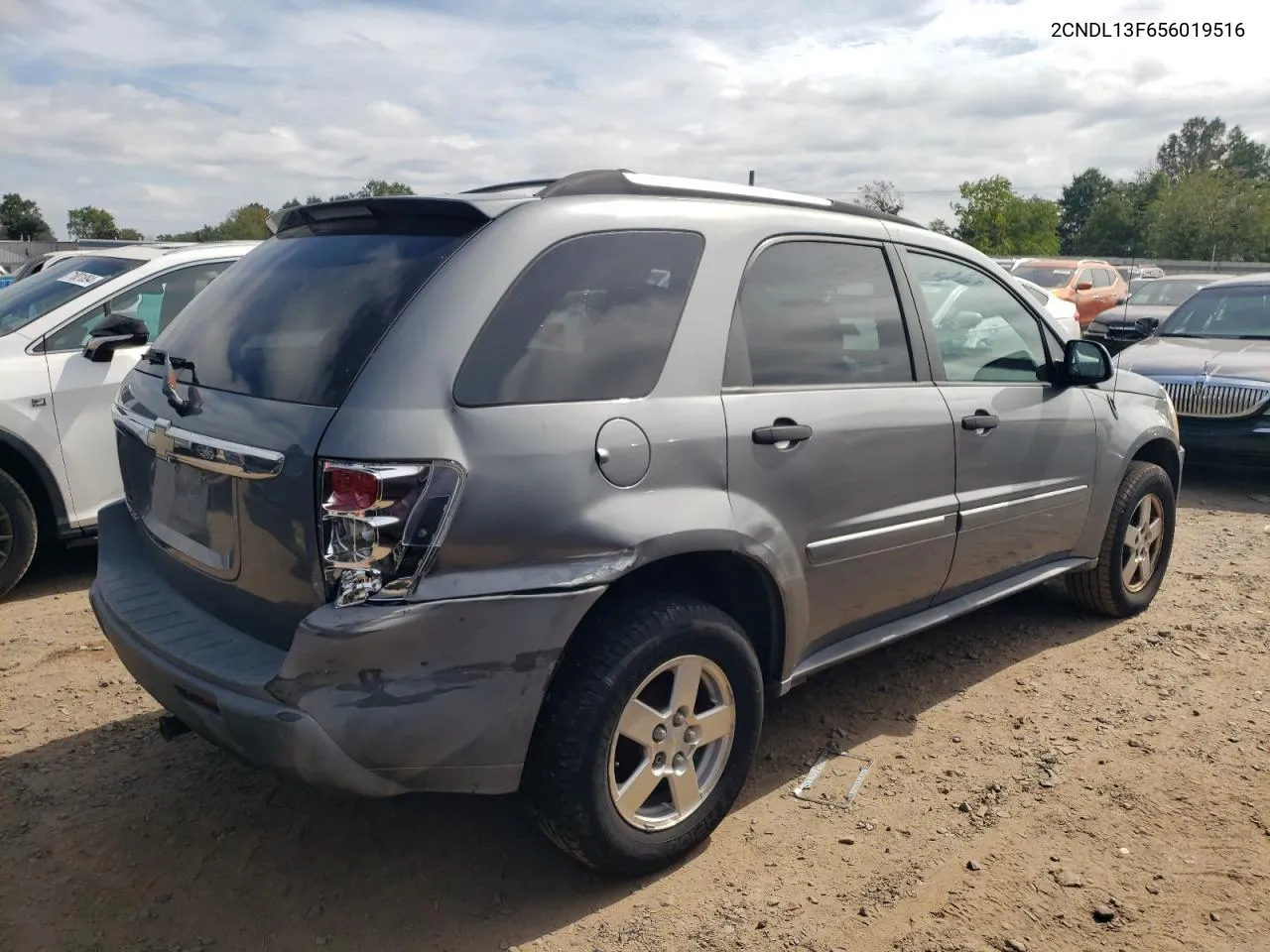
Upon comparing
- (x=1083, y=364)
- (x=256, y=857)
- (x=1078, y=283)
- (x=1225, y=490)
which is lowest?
(x=256, y=857)

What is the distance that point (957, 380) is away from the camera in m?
3.78

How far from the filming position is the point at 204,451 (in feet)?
8.66

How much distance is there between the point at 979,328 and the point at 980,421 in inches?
18.5

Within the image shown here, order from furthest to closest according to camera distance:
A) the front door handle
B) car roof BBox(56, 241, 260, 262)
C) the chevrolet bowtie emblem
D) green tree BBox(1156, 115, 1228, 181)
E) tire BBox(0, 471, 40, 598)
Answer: green tree BBox(1156, 115, 1228, 181), car roof BBox(56, 241, 260, 262), tire BBox(0, 471, 40, 598), the front door handle, the chevrolet bowtie emblem

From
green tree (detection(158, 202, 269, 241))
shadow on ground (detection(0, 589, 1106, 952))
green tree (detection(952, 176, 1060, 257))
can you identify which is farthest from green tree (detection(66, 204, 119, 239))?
shadow on ground (detection(0, 589, 1106, 952))

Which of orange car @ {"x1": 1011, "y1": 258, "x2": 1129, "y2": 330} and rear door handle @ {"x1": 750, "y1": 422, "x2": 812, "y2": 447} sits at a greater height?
orange car @ {"x1": 1011, "y1": 258, "x2": 1129, "y2": 330}

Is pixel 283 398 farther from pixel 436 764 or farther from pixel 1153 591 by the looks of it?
pixel 1153 591

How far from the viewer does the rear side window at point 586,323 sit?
2486mm

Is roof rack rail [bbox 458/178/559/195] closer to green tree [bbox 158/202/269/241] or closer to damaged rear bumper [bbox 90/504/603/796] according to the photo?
damaged rear bumper [bbox 90/504/603/796]

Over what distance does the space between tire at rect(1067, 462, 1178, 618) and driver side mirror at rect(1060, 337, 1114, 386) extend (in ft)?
2.23

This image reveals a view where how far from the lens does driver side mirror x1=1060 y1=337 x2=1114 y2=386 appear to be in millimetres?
4323

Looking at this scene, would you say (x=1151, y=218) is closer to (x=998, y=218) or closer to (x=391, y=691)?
(x=998, y=218)

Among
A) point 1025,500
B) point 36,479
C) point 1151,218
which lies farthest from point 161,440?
Answer: point 1151,218

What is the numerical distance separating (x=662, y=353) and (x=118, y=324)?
3.85m
